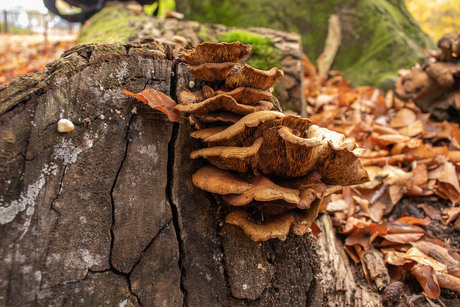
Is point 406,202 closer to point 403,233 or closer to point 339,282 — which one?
point 403,233

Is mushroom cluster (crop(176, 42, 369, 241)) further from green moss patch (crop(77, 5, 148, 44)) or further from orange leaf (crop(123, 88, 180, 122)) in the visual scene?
green moss patch (crop(77, 5, 148, 44))

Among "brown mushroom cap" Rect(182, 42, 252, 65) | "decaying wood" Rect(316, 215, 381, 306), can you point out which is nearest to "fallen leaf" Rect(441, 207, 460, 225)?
"decaying wood" Rect(316, 215, 381, 306)

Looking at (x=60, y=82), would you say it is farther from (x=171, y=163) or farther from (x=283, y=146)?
(x=283, y=146)

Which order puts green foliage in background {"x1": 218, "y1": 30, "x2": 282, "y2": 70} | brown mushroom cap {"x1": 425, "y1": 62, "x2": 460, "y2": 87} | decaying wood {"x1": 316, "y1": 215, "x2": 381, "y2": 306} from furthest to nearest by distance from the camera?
1. brown mushroom cap {"x1": 425, "y1": 62, "x2": 460, "y2": 87}
2. green foliage in background {"x1": 218, "y1": 30, "x2": 282, "y2": 70}
3. decaying wood {"x1": 316, "y1": 215, "x2": 381, "y2": 306}

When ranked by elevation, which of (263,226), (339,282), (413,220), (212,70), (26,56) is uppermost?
(212,70)

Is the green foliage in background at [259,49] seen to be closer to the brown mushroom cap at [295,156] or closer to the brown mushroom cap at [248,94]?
the brown mushroom cap at [248,94]

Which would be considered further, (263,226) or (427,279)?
(427,279)

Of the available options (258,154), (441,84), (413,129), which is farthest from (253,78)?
(441,84)
